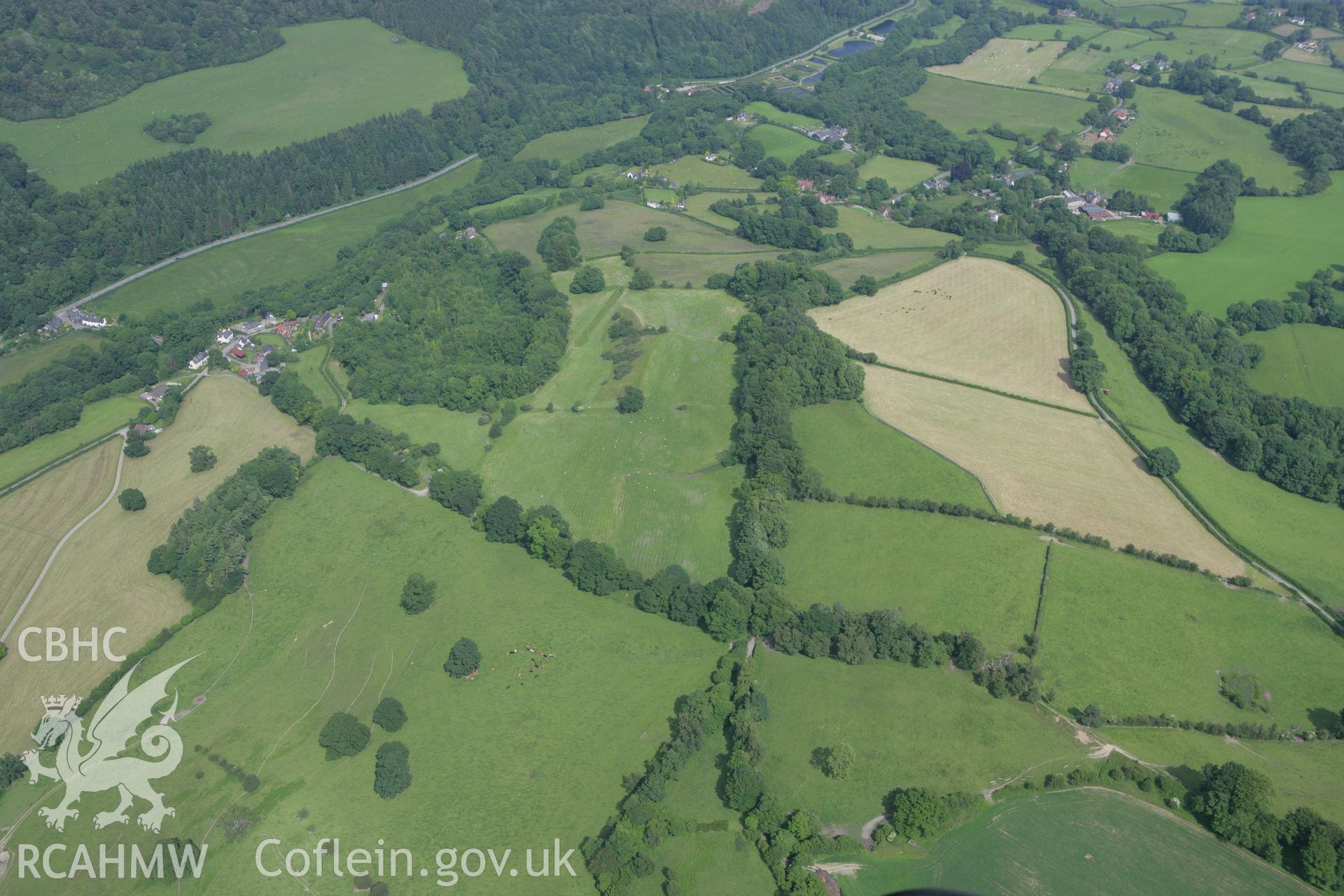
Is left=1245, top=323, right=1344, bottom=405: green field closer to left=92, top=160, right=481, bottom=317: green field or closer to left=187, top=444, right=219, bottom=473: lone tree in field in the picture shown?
left=187, top=444, right=219, bottom=473: lone tree in field

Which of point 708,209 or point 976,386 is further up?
point 976,386

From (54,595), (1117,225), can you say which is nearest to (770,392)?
(54,595)

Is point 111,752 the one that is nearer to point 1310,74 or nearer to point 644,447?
point 644,447

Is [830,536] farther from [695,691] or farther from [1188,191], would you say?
[1188,191]

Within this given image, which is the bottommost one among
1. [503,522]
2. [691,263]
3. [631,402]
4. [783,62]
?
[691,263]

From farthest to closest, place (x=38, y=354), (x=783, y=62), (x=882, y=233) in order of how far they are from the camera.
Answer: (x=783, y=62) < (x=882, y=233) < (x=38, y=354)

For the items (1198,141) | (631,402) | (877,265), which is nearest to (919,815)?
(631,402)

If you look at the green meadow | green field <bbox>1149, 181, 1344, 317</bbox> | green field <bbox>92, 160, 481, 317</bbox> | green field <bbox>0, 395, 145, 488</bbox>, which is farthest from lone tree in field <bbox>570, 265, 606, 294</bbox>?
green field <bbox>1149, 181, 1344, 317</bbox>
